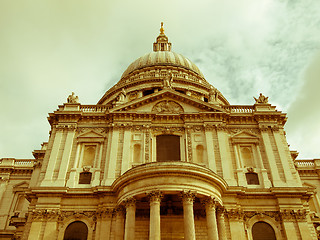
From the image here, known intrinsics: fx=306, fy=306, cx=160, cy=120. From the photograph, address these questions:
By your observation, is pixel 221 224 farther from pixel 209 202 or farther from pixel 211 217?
pixel 209 202

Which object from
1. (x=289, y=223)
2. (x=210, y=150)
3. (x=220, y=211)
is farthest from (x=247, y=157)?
(x=220, y=211)

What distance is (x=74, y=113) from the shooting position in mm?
29547

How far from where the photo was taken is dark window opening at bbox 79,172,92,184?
26.4 metres

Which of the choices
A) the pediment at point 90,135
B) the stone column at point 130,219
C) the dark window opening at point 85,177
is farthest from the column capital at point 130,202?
the pediment at point 90,135

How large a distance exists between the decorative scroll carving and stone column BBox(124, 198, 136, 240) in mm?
10902

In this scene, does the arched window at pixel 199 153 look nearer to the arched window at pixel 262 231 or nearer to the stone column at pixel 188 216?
the stone column at pixel 188 216

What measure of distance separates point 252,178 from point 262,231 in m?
4.56

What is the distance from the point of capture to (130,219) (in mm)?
21125

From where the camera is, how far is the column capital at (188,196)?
69.3ft

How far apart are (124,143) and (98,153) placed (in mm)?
2578

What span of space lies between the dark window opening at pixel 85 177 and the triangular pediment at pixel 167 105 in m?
6.51

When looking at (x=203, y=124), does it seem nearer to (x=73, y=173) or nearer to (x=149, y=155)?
(x=149, y=155)

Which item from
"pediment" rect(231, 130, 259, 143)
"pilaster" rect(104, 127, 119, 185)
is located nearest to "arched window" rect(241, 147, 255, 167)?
"pediment" rect(231, 130, 259, 143)

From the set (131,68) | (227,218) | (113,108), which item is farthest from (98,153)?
(131,68)
